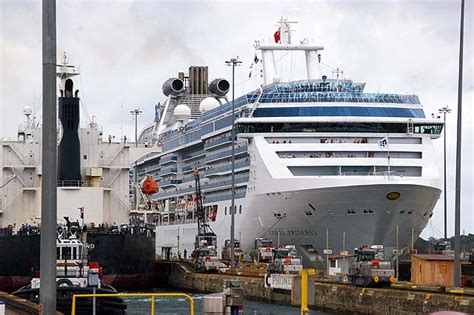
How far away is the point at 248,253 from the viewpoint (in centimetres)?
7588

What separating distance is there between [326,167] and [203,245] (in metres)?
9.76

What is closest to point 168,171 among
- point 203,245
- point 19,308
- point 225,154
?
point 225,154

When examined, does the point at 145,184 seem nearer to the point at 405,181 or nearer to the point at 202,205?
the point at 202,205

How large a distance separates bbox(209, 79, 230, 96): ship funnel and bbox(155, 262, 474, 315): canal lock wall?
3888 centimetres

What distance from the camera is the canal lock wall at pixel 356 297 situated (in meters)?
36.8

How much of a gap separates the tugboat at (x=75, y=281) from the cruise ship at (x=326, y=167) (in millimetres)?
14567

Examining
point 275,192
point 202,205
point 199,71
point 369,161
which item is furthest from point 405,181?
point 199,71

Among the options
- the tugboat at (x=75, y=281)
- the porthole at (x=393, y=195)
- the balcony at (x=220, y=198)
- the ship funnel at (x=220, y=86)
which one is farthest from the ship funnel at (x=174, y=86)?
the tugboat at (x=75, y=281)

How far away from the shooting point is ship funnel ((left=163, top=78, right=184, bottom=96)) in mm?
107562

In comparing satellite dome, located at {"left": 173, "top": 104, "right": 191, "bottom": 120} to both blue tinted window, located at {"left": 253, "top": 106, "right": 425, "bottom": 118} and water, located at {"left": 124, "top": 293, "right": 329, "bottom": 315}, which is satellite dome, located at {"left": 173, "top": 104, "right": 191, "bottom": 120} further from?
water, located at {"left": 124, "top": 293, "right": 329, "bottom": 315}

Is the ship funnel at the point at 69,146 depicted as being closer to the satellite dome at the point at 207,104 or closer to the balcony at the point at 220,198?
the balcony at the point at 220,198

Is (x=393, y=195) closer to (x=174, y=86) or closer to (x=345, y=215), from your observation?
(x=345, y=215)

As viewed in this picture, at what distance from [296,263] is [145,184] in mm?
21975

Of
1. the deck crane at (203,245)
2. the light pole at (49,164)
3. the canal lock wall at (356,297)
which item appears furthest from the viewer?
the deck crane at (203,245)
